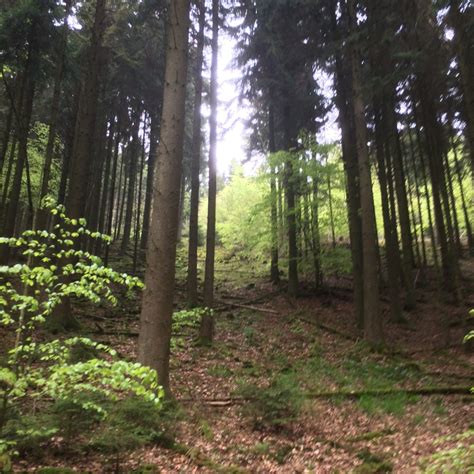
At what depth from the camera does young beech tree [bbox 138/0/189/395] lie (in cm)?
673

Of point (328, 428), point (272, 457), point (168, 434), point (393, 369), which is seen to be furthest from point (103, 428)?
point (393, 369)

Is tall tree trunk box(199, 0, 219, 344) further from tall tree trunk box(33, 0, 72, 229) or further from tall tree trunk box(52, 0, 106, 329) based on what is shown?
tall tree trunk box(33, 0, 72, 229)

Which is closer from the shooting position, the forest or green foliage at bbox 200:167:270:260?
the forest

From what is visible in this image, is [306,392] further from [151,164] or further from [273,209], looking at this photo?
[151,164]

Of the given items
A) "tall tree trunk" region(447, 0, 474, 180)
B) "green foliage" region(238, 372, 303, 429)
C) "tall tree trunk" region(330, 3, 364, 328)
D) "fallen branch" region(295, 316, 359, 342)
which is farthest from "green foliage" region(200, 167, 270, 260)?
"green foliage" region(238, 372, 303, 429)

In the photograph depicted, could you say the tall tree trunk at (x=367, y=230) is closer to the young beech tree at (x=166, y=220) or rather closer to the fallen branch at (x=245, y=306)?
the fallen branch at (x=245, y=306)

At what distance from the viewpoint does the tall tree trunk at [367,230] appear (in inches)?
484

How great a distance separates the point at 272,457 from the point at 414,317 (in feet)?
40.0

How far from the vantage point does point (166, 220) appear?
6.97 metres

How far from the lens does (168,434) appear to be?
19.4 feet

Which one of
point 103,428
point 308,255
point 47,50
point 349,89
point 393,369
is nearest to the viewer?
point 103,428

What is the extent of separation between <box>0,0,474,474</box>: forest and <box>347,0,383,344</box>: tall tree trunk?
7 cm

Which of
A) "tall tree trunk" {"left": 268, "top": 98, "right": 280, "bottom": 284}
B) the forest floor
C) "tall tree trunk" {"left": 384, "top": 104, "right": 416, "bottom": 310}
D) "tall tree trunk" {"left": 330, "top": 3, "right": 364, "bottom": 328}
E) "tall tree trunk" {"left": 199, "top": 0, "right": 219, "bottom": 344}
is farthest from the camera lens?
"tall tree trunk" {"left": 268, "top": 98, "right": 280, "bottom": 284}

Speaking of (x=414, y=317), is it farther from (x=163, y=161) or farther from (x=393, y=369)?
(x=163, y=161)
